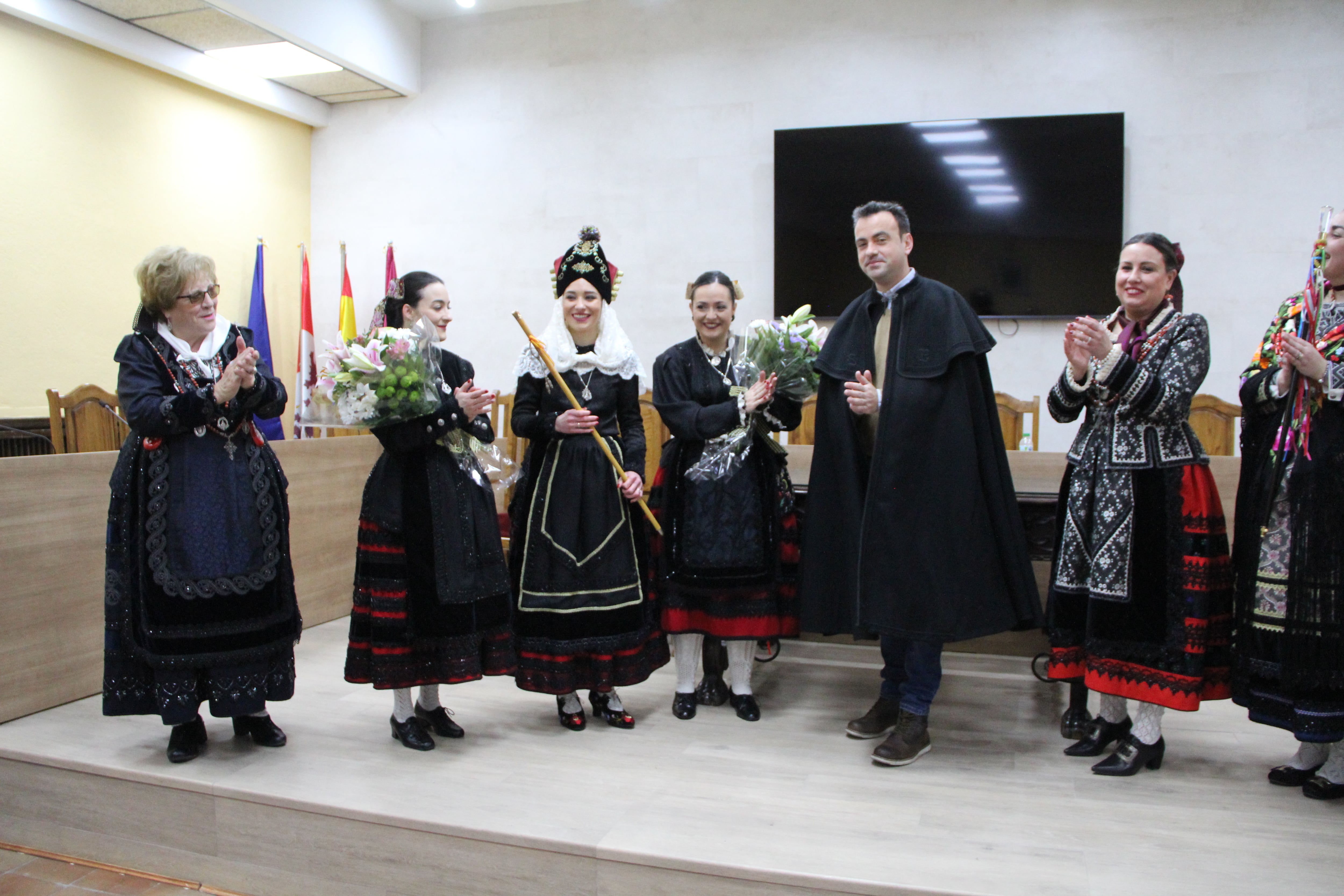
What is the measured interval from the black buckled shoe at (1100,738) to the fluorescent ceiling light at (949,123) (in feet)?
14.9

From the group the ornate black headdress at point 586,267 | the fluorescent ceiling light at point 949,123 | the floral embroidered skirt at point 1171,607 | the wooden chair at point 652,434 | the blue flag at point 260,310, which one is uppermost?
the fluorescent ceiling light at point 949,123

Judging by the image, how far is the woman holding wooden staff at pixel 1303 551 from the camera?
241 centimetres

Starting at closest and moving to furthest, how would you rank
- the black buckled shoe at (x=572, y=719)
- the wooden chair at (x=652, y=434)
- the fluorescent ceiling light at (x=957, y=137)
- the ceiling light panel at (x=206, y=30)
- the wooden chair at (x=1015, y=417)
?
the black buckled shoe at (x=572, y=719)
the wooden chair at (x=1015, y=417)
the wooden chair at (x=652, y=434)
the ceiling light panel at (x=206, y=30)
the fluorescent ceiling light at (x=957, y=137)

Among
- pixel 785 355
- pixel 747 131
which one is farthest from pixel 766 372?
pixel 747 131

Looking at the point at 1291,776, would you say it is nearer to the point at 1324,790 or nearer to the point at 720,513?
the point at 1324,790

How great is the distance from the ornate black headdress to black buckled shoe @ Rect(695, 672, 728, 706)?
139cm

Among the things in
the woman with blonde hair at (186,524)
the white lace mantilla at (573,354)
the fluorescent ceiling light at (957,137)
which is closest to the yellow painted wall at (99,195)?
the woman with blonde hair at (186,524)

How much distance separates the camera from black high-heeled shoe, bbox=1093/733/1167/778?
2.66 m

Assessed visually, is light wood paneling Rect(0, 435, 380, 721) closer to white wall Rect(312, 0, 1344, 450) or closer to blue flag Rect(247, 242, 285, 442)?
blue flag Rect(247, 242, 285, 442)

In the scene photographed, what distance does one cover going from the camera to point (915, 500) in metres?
2.70

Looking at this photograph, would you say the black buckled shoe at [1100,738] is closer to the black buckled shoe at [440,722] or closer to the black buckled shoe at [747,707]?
the black buckled shoe at [747,707]

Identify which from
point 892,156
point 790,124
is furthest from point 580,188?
point 892,156

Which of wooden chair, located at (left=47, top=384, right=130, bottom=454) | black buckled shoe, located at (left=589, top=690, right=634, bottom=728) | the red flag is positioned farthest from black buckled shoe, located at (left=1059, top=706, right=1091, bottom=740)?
the red flag

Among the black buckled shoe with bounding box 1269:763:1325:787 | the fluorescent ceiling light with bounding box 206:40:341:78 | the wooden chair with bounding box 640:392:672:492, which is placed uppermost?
the fluorescent ceiling light with bounding box 206:40:341:78
